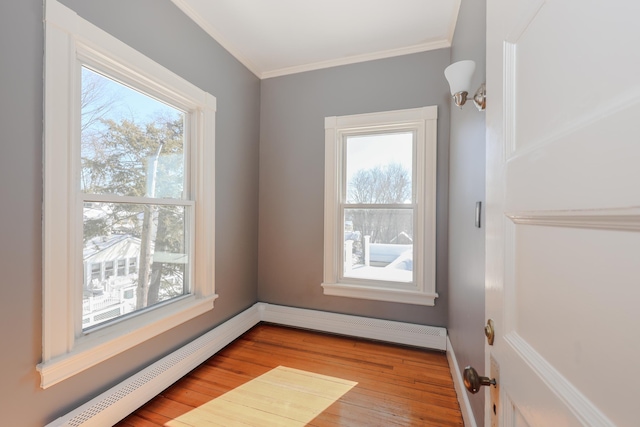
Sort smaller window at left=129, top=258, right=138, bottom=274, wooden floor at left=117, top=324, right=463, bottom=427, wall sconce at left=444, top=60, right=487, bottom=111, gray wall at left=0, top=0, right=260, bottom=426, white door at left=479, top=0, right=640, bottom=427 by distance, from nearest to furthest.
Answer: white door at left=479, top=0, right=640, bottom=427, gray wall at left=0, top=0, right=260, bottom=426, wall sconce at left=444, top=60, right=487, bottom=111, wooden floor at left=117, top=324, right=463, bottom=427, smaller window at left=129, top=258, right=138, bottom=274

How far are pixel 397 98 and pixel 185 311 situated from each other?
2540 millimetres

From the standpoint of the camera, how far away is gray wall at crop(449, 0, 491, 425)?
1.27 meters

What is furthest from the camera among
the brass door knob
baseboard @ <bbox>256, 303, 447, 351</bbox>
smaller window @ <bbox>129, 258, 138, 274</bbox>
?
baseboard @ <bbox>256, 303, 447, 351</bbox>

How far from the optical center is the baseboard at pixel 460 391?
4.65 ft

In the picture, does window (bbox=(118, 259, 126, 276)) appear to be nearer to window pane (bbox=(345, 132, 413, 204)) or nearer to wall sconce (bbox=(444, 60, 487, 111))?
window pane (bbox=(345, 132, 413, 204))

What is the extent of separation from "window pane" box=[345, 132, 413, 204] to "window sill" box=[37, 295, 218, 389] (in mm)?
1730

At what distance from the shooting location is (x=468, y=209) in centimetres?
156

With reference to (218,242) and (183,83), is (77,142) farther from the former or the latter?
(218,242)

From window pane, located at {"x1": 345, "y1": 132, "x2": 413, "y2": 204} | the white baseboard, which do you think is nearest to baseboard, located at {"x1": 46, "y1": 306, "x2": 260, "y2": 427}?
the white baseboard

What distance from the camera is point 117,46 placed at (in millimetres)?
1493

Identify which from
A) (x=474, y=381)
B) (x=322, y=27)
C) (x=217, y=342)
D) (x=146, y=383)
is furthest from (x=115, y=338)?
(x=322, y=27)

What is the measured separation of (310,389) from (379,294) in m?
1.03

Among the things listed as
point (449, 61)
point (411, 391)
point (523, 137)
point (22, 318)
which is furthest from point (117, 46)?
point (411, 391)

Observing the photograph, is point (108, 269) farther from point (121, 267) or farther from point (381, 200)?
point (381, 200)
